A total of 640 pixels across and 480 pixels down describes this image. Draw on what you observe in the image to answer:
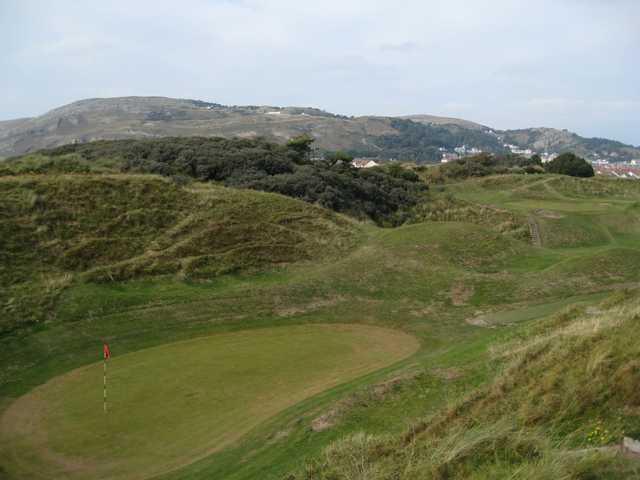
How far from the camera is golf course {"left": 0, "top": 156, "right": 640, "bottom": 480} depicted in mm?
8930

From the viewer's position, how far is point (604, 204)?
4894cm

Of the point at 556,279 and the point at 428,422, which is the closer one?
the point at 428,422

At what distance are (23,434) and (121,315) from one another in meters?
8.05

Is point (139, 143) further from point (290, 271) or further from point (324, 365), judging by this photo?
point (324, 365)

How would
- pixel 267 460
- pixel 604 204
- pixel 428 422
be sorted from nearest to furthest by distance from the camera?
pixel 428 422 < pixel 267 460 < pixel 604 204

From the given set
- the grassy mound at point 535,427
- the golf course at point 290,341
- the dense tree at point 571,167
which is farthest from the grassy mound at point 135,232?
the dense tree at point 571,167

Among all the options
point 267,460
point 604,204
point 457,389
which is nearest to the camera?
point 267,460

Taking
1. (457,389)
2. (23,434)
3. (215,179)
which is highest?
(215,179)

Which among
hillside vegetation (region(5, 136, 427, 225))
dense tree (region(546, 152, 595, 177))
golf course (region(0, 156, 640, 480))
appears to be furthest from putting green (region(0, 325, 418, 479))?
dense tree (region(546, 152, 595, 177))

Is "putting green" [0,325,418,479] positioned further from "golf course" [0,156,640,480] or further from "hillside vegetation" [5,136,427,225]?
"hillside vegetation" [5,136,427,225]

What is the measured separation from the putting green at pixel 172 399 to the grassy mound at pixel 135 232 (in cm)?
573

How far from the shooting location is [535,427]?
8.09 metres

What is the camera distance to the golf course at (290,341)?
893cm

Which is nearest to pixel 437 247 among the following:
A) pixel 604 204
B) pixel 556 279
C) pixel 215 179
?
pixel 556 279
